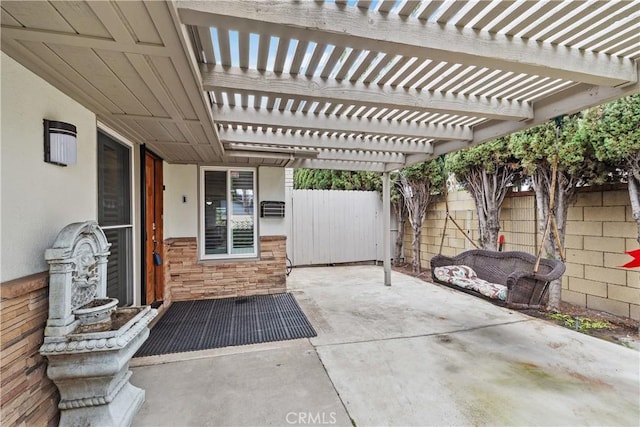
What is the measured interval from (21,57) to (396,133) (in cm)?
343

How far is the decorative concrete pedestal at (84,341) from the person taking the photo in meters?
1.84

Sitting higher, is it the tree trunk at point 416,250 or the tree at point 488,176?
the tree at point 488,176

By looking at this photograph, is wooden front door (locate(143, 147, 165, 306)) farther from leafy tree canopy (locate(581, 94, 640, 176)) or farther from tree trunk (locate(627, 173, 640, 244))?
tree trunk (locate(627, 173, 640, 244))

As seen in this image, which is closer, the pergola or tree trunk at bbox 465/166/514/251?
the pergola

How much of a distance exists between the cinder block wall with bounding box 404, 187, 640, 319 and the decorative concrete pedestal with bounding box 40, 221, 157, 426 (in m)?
5.67

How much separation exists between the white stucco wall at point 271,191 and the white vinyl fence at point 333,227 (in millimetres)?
2213

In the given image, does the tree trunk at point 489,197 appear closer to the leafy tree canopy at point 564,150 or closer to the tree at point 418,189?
the leafy tree canopy at point 564,150

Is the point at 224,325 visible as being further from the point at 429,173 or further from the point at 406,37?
the point at 429,173

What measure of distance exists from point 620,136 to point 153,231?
5.99 m

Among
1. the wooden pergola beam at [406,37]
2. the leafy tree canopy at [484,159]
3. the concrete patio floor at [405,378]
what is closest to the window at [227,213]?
the concrete patio floor at [405,378]

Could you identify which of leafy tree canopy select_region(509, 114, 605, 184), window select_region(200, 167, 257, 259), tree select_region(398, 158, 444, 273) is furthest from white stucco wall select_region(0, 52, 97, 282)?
tree select_region(398, 158, 444, 273)

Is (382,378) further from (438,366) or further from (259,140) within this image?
(259,140)

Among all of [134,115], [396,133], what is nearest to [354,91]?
[396,133]

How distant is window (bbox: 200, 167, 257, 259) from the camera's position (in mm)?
5555
